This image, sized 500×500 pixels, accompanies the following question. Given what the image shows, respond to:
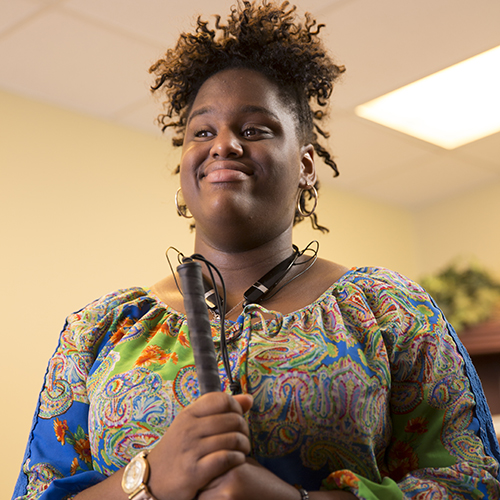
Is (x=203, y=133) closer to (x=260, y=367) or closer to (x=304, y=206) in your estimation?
(x=304, y=206)

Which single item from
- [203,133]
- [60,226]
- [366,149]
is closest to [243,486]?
[203,133]

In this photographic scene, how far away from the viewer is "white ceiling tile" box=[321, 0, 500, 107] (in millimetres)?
2312

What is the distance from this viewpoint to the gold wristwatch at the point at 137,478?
792 millimetres

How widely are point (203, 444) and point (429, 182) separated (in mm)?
3675

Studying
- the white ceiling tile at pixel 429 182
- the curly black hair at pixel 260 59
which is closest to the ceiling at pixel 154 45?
the white ceiling tile at pixel 429 182

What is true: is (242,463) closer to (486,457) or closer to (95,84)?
(486,457)

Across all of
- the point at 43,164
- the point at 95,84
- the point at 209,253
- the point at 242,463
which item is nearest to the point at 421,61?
the point at 95,84

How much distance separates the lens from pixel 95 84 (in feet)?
9.14

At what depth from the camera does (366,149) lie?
3566 millimetres

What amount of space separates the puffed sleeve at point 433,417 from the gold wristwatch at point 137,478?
0.76 ft

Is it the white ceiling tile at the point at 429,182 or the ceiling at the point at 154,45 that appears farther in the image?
the white ceiling tile at the point at 429,182

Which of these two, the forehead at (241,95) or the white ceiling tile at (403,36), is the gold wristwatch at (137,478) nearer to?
the forehead at (241,95)

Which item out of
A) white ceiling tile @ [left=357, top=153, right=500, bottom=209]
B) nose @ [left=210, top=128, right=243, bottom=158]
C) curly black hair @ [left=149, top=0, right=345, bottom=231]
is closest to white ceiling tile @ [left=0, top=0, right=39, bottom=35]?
curly black hair @ [left=149, top=0, right=345, bottom=231]

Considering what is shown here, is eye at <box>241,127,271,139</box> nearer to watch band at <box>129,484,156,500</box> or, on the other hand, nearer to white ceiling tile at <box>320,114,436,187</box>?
watch band at <box>129,484,156,500</box>
